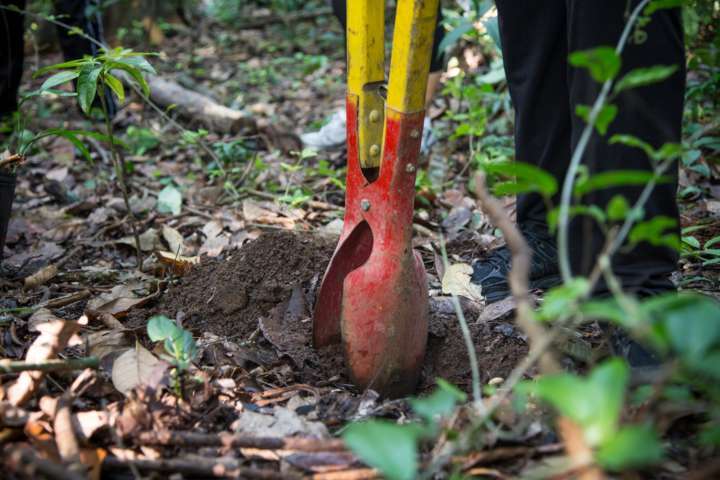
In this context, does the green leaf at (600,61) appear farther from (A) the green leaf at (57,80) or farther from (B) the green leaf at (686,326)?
(A) the green leaf at (57,80)

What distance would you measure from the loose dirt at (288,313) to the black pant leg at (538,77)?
0.52m

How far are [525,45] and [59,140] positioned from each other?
10.1 ft

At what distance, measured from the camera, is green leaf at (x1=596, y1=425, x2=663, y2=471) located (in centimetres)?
72

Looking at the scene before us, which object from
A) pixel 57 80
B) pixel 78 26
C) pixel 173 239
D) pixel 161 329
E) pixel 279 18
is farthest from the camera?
pixel 279 18

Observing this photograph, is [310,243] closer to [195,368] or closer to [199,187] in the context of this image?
[195,368]

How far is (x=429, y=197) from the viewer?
2861 millimetres

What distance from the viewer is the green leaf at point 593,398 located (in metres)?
0.75

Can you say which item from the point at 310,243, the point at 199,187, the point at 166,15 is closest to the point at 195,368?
the point at 310,243

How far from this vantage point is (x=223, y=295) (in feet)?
6.23

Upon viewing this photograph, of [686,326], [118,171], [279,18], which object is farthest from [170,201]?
[279,18]

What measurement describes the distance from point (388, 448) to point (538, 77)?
139 cm

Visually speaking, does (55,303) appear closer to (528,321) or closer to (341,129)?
(528,321)

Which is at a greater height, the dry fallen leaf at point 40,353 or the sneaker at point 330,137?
the sneaker at point 330,137

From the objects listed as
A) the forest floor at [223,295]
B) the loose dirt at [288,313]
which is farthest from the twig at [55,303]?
the loose dirt at [288,313]
